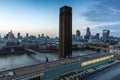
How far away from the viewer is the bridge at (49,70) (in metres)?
12.2

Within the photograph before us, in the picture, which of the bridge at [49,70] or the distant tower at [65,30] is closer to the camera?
the bridge at [49,70]

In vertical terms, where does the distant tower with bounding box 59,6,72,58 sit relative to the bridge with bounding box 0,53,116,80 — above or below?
above

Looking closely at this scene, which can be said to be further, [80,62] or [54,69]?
[80,62]


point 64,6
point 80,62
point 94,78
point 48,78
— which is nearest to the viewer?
point 48,78

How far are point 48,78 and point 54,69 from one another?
4.26 ft

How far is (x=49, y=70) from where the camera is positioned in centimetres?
1409

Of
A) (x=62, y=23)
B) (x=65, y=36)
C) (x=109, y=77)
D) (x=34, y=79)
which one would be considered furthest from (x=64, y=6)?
(x=34, y=79)

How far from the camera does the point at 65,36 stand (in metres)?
37.3

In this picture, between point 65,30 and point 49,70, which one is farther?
point 65,30

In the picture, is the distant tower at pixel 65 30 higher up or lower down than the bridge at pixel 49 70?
higher up

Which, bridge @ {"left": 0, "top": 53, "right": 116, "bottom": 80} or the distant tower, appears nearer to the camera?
bridge @ {"left": 0, "top": 53, "right": 116, "bottom": 80}

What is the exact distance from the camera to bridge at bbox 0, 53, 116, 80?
1216 cm

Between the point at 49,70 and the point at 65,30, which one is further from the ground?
the point at 65,30

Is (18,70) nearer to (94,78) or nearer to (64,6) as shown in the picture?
(94,78)
